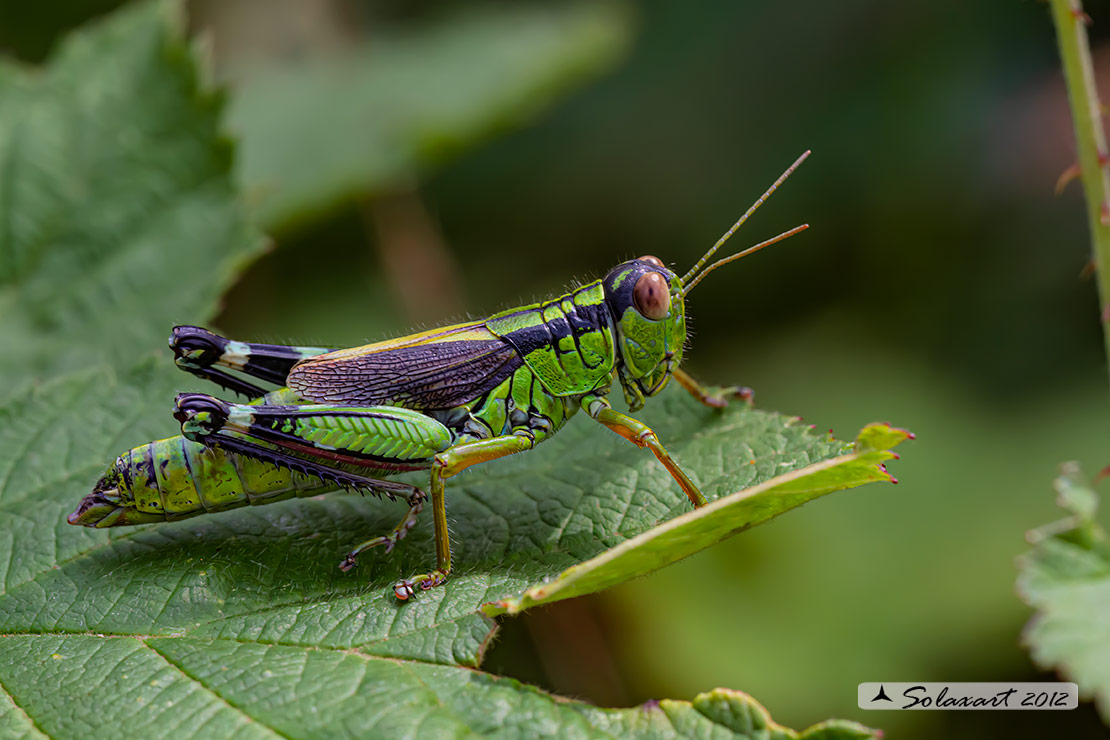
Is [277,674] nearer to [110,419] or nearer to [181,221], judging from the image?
[110,419]

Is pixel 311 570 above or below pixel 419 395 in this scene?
below

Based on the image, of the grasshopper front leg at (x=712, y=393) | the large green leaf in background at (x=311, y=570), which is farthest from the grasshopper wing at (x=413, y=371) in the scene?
the grasshopper front leg at (x=712, y=393)

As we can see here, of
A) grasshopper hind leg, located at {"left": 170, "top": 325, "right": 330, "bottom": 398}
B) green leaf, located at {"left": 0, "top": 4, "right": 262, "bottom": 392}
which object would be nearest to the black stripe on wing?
grasshopper hind leg, located at {"left": 170, "top": 325, "right": 330, "bottom": 398}

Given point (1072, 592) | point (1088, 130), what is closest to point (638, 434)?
point (1072, 592)

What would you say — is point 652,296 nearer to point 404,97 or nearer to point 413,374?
point 413,374

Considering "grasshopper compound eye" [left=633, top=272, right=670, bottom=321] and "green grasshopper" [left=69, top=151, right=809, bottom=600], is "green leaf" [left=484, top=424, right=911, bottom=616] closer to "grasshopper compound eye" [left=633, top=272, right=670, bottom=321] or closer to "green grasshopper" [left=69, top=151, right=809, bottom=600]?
"green grasshopper" [left=69, top=151, right=809, bottom=600]

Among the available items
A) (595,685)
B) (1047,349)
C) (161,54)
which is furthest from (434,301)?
(1047,349)

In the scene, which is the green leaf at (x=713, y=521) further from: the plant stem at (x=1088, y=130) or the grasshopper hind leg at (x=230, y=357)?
the grasshopper hind leg at (x=230, y=357)
